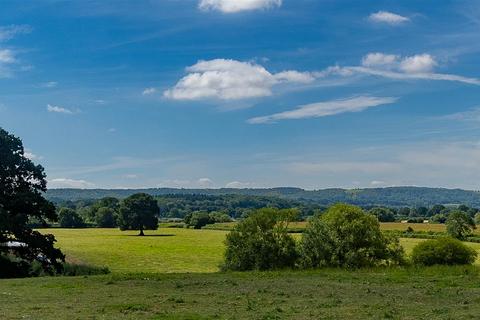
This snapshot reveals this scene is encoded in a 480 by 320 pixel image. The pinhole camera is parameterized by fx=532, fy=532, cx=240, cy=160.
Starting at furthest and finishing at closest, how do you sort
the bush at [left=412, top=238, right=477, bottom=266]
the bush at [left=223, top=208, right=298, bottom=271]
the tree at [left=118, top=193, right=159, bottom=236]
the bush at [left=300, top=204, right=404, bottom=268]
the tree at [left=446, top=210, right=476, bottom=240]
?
1. the tree at [left=118, top=193, right=159, bottom=236]
2. the tree at [left=446, top=210, right=476, bottom=240]
3. the bush at [left=223, top=208, right=298, bottom=271]
4. the bush at [left=412, top=238, right=477, bottom=266]
5. the bush at [left=300, top=204, right=404, bottom=268]

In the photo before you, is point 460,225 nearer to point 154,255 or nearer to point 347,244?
point 154,255

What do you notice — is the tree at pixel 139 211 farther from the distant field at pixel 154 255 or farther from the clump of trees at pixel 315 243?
the clump of trees at pixel 315 243

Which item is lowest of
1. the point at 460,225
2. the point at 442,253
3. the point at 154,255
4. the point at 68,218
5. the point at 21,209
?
the point at 154,255

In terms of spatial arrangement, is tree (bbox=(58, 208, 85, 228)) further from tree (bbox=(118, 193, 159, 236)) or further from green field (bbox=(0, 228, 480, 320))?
green field (bbox=(0, 228, 480, 320))

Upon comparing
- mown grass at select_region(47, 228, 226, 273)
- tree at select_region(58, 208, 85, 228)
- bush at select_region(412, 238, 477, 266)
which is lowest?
mown grass at select_region(47, 228, 226, 273)

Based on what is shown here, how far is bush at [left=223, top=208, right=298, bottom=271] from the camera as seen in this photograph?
54.6 meters

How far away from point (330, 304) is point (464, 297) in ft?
23.2

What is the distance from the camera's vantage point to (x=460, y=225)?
123688mm

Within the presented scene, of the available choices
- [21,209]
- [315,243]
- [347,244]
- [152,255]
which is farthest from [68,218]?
[347,244]

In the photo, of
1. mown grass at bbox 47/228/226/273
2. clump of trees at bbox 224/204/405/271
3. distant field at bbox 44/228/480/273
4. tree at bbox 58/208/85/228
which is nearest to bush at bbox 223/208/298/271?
clump of trees at bbox 224/204/405/271

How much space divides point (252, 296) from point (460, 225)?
109m

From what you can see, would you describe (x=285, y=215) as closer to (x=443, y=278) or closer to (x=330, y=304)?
(x=443, y=278)

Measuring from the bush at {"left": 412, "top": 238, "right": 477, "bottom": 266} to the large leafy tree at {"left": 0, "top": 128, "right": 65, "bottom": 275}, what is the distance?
35558 mm

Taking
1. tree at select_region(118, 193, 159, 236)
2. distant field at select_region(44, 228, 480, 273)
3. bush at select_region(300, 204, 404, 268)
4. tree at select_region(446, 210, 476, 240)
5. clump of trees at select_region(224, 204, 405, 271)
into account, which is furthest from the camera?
tree at select_region(118, 193, 159, 236)
